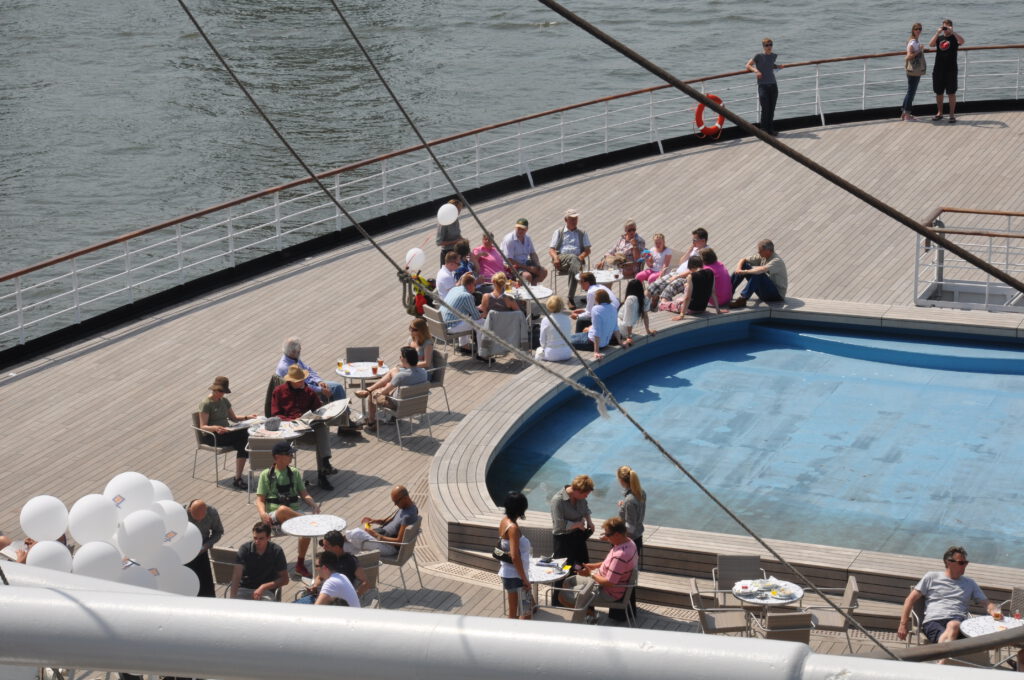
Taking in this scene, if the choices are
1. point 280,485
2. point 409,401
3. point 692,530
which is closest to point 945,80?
point 409,401

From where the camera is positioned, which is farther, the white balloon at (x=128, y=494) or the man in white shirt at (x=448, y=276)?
the man in white shirt at (x=448, y=276)

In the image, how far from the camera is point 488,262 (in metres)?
14.5

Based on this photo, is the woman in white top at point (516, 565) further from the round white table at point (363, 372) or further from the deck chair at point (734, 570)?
the round white table at point (363, 372)

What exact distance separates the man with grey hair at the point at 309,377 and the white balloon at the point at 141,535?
3.88 m

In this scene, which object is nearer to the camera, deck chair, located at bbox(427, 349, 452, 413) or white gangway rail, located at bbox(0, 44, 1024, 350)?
deck chair, located at bbox(427, 349, 452, 413)

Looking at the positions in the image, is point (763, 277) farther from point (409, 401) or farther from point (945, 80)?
point (945, 80)

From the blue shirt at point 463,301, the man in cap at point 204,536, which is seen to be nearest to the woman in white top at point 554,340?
the blue shirt at point 463,301

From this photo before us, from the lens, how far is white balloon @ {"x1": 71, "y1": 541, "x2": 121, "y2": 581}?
23.9ft

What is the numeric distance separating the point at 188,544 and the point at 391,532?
67.7 inches

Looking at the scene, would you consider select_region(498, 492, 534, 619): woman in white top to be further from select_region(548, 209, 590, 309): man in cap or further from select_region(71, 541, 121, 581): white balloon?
select_region(548, 209, 590, 309): man in cap

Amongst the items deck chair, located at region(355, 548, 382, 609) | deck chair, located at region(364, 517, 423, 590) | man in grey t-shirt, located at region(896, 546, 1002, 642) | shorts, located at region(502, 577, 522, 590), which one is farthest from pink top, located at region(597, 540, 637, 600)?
man in grey t-shirt, located at region(896, 546, 1002, 642)

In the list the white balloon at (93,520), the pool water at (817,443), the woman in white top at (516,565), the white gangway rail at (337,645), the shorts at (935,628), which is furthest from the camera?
the pool water at (817,443)

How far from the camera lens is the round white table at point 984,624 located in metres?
7.99

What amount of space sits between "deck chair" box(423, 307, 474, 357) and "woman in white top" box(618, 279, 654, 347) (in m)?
1.56
